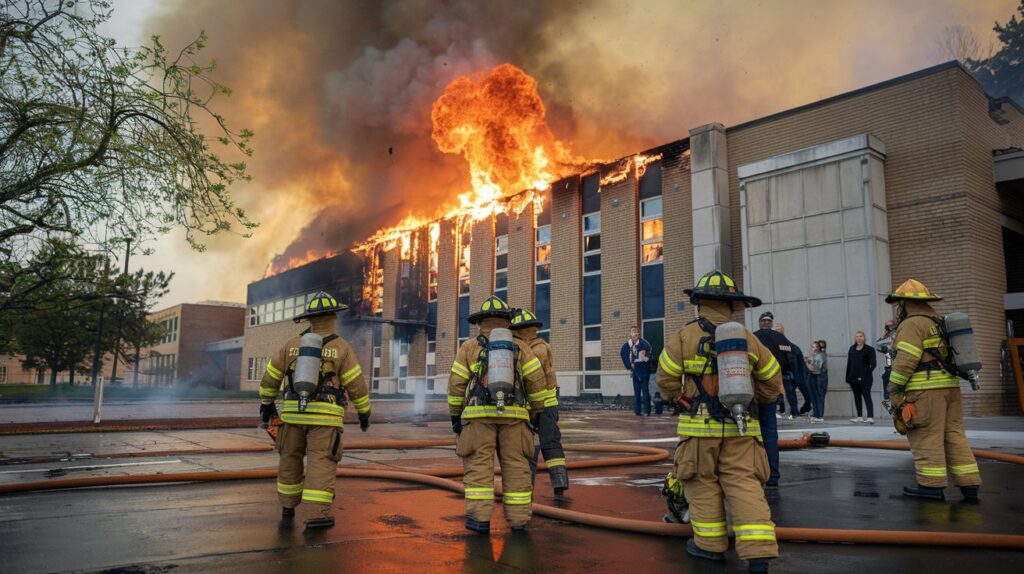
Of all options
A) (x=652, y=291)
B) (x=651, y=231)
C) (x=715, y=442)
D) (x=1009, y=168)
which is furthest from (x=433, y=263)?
(x=715, y=442)

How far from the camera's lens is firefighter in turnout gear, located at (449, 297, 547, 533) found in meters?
4.28

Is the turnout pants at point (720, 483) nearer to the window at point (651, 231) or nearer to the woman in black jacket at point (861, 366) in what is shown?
the woman in black jacket at point (861, 366)

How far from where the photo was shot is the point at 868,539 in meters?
3.70

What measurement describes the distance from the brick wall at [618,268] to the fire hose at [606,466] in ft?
46.7

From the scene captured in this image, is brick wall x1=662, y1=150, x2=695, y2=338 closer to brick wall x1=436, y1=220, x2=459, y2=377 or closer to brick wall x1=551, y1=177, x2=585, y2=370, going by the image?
brick wall x1=551, y1=177, x2=585, y2=370

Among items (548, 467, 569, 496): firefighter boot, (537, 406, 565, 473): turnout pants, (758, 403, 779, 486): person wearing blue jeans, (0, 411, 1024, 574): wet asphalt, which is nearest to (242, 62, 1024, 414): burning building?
(0, 411, 1024, 574): wet asphalt

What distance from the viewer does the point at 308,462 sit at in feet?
14.9

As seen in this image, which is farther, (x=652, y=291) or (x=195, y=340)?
(x=195, y=340)

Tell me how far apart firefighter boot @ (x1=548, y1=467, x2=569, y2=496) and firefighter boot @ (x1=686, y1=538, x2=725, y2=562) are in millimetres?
1917

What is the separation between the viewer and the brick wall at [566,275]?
2473 cm

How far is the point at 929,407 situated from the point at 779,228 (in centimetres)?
1299

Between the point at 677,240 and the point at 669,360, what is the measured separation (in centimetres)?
1859

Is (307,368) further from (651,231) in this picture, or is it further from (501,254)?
(501,254)

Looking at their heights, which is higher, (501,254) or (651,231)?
(501,254)
